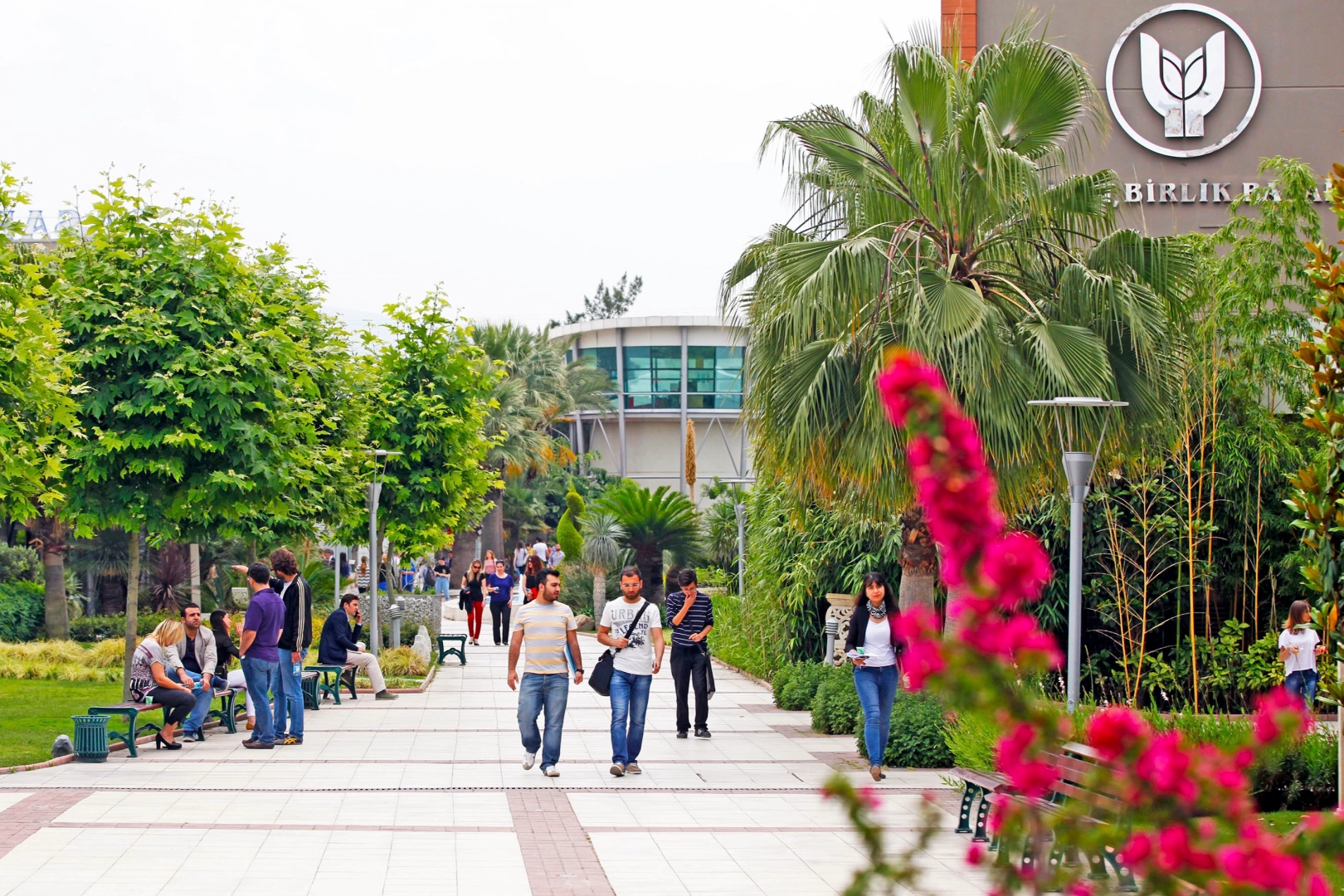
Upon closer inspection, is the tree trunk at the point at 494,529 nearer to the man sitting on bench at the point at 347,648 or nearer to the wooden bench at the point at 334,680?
the man sitting on bench at the point at 347,648

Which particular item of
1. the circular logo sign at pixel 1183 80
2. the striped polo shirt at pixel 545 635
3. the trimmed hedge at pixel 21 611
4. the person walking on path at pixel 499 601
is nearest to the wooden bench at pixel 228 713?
the striped polo shirt at pixel 545 635

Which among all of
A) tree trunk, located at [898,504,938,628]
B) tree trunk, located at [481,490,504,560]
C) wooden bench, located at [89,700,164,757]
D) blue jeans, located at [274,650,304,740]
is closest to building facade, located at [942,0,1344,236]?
tree trunk, located at [898,504,938,628]

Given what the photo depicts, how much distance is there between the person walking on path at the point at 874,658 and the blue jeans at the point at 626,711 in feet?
5.89

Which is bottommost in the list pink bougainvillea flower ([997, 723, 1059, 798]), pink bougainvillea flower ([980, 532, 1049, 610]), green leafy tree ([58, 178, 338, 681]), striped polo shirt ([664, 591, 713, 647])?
striped polo shirt ([664, 591, 713, 647])

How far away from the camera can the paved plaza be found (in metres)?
8.09

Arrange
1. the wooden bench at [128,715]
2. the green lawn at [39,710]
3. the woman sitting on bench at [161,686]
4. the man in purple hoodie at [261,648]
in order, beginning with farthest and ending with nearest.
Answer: the man in purple hoodie at [261,648]
the woman sitting on bench at [161,686]
the green lawn at [39,710]
the wooden bench at [128,715]

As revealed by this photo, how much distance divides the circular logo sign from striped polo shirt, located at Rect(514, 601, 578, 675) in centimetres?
1438

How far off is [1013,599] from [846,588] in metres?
17.2

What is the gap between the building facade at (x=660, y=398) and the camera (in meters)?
66.8

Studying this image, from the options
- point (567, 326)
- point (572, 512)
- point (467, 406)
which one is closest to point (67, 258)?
point (467, 406)

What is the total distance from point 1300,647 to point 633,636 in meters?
6.93

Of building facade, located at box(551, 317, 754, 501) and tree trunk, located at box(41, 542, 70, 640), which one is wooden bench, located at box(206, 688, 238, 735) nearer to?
tree trunk, located at box(41, 542, 70, 640)

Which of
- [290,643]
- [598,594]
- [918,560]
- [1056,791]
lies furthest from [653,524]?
[1056,791]

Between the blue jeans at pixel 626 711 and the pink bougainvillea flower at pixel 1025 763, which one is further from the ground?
the pink bougainvillea flower at pixel 1025 763
